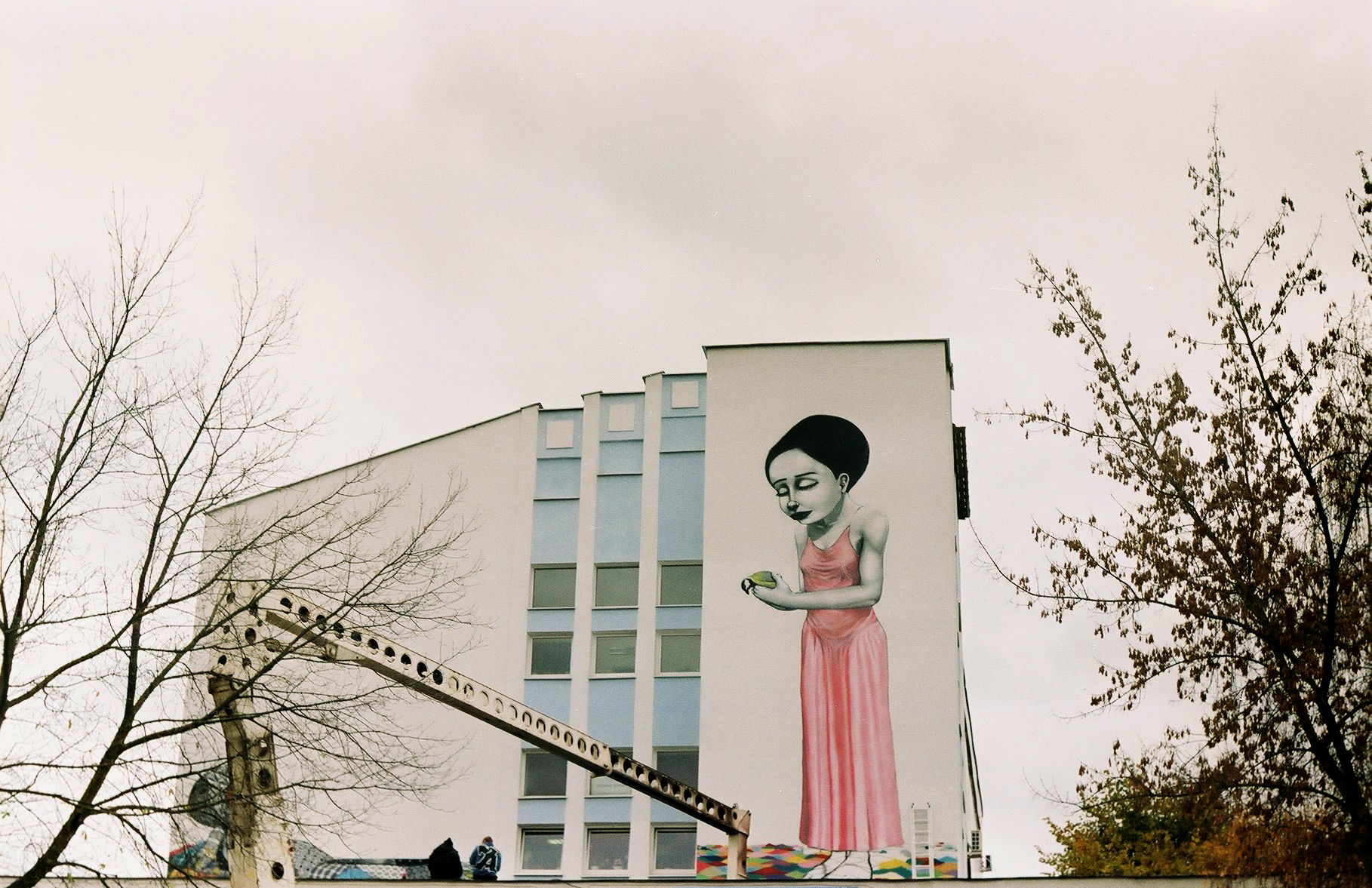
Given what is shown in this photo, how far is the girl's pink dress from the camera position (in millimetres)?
34406

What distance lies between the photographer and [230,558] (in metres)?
15.8

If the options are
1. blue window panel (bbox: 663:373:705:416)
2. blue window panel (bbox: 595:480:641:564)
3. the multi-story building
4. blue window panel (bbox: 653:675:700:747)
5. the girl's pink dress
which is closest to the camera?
the girl's pink dress

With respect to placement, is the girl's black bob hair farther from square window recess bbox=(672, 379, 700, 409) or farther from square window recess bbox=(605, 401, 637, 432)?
square window recess bbox=(605, 401, 637, 432)

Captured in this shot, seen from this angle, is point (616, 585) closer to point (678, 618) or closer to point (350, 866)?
point (678, 618)

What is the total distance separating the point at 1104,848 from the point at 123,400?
44.4 m

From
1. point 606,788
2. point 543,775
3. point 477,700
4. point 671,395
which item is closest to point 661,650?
point 606,788

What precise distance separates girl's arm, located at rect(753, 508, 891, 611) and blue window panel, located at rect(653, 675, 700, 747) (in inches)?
109

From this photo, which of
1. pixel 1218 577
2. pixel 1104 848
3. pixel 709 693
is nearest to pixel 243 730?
pixel 1218 577

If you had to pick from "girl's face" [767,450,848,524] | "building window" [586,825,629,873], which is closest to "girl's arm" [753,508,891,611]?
"girl's face" [767,450,848,524]

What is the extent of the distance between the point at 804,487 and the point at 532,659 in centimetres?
789

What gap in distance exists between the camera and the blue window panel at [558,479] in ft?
127

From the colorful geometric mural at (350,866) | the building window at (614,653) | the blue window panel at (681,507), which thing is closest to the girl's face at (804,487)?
the blue window panel at (681,507)

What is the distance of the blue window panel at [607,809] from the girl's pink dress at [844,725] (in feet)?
13.9

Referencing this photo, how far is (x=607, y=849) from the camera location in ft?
118
